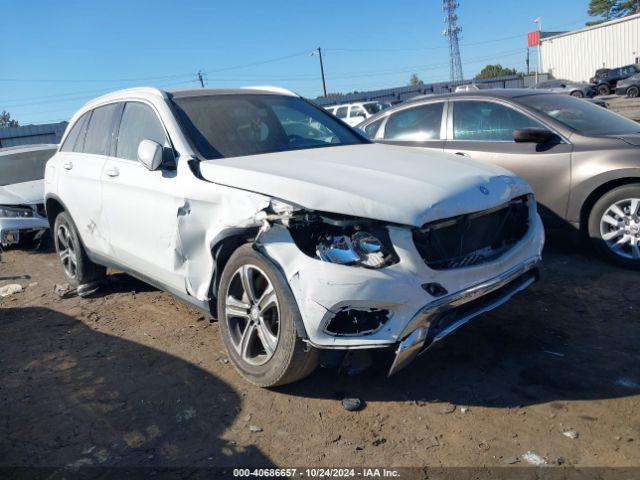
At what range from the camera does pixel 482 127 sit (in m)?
5.87

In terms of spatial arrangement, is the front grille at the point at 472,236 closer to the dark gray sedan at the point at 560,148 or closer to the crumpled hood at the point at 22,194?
the dark gray sedan at the point at 560,148

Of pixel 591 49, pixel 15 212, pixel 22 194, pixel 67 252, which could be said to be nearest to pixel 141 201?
pixel 67 252

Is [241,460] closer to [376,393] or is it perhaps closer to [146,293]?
[376,393]

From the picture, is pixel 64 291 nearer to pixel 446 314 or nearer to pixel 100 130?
pixel 100 130

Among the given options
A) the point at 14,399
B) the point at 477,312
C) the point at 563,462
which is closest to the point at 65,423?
the point at 14,399

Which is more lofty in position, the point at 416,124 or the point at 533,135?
the point at 416,124

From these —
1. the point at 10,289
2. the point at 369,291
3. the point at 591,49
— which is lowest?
the point at 10,289

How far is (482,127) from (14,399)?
4984 millimetres

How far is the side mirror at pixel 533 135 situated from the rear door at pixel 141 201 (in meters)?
3.35

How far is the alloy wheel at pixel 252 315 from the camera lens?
3.13m

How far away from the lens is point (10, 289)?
6.11 m

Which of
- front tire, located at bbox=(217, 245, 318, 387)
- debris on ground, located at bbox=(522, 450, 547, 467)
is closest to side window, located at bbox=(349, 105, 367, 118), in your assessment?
front tire, located at bbox=(217, 245, 318, 387)

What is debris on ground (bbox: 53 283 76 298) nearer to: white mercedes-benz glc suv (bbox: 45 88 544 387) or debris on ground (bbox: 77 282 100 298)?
debris on ground (bbox: 77 282 100 298)

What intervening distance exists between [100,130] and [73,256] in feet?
4.67
